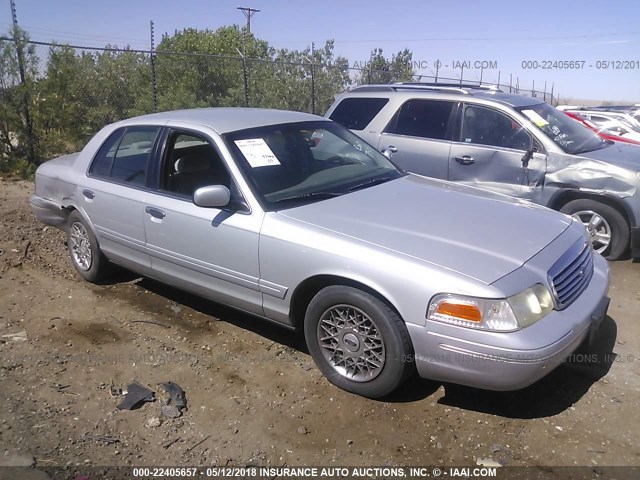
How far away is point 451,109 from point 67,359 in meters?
4.88

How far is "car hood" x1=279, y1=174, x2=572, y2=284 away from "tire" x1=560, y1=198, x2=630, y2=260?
6.74 ft

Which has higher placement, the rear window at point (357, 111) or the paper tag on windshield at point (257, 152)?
the rear window at point (357, 111)

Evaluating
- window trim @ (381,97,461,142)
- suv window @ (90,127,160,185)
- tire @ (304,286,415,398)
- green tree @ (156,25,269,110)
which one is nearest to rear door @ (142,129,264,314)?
suv window @ (90,127,160,185)

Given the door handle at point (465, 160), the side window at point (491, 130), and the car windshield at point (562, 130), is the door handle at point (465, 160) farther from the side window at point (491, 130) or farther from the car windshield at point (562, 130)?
the car windshield at point (562, 130)

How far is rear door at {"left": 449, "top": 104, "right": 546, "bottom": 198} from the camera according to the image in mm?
6266

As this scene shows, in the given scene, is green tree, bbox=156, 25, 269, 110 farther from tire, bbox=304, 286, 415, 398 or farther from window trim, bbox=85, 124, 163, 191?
tire, bbox=304, 286, 415, 398

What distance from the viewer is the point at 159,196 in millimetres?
4508

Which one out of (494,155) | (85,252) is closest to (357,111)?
(494,155)

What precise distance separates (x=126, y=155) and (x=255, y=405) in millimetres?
2611

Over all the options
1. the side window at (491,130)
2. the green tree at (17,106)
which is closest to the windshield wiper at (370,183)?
the side window at (491,130)

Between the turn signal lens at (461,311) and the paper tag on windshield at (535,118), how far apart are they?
403 centimetres

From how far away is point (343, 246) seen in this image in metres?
3.44

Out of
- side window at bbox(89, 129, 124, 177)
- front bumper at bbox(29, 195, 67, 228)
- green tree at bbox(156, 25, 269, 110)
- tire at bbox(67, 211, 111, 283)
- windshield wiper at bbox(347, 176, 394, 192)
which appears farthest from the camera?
green tree at bbox(156, 25, 269, 110)

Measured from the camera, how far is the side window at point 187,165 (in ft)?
14.4
